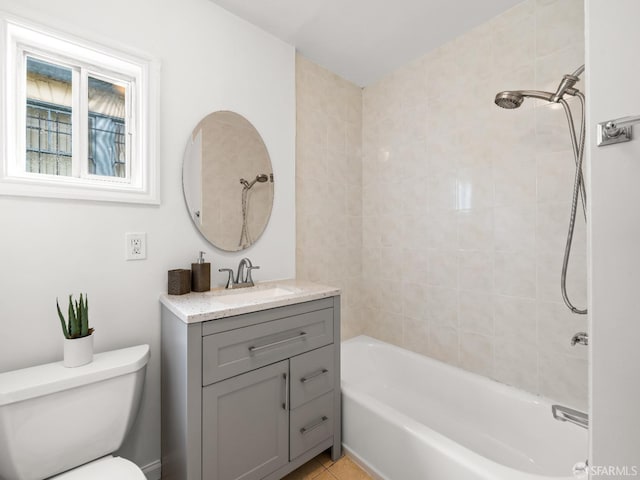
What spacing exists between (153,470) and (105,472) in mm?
560

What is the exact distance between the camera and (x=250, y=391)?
1228mm

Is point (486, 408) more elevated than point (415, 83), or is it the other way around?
point (415, 83)

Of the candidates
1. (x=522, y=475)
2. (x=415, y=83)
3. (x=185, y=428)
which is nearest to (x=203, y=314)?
(x=185, y=428)

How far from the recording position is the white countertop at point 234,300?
1126 mm

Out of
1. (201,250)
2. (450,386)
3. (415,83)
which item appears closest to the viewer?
(201,250)

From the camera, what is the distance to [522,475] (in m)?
1.04

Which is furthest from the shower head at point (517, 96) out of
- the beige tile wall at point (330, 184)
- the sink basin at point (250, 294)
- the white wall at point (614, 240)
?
the sink basin at point (250, 294)

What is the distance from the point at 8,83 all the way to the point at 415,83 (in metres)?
2.21

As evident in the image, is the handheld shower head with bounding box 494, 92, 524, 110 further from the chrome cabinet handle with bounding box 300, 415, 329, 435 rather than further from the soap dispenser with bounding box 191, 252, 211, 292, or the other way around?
the chrome cabinet handle with bounding box 300, 415, 329, 435

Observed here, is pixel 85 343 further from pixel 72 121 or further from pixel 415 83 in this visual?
pixel 415 83

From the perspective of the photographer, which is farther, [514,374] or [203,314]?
[514,374]

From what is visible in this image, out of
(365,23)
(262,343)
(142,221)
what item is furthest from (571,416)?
(365,23)

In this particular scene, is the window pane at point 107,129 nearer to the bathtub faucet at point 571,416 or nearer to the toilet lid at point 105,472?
the toilet lid at point 105,472

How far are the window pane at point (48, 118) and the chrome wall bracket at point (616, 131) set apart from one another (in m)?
1.91
